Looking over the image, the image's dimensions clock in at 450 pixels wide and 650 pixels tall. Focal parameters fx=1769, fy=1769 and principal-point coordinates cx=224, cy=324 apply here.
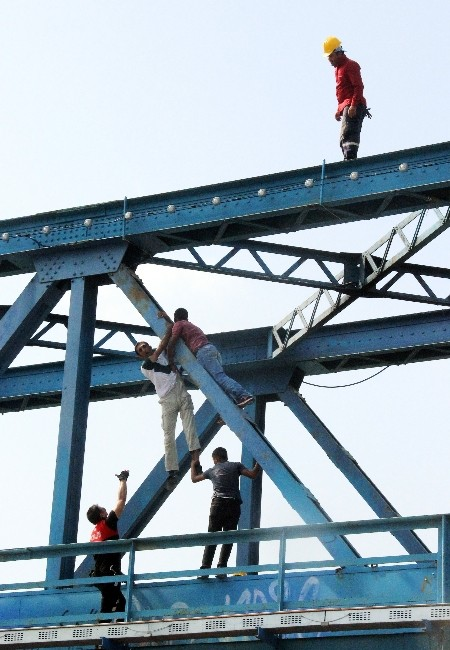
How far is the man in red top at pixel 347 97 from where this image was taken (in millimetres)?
22516

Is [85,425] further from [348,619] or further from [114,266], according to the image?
[348,619]

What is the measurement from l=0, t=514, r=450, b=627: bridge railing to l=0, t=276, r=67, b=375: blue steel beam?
12.0ft

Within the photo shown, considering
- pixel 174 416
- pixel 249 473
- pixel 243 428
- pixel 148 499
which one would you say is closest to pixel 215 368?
pixel 174 416

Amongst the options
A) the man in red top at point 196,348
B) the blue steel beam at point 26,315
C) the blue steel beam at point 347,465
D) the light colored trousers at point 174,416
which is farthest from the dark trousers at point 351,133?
the blue steel beam at point 347,465

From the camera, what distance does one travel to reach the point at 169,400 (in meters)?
22.2

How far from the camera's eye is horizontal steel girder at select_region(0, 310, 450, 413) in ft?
81.4

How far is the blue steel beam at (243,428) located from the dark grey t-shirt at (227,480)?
40 cm

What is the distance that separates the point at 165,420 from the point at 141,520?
2.96 m

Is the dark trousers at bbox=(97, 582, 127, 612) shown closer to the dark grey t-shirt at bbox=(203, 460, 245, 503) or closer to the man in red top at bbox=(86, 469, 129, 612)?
the man in red top at bbox=(86, 469, 129, 612)

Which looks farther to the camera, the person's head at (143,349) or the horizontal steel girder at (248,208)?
the person's head at (143,349)

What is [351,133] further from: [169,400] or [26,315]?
[26,315]

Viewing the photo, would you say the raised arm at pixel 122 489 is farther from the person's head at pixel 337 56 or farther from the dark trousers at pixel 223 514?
the person's head at pixel 337 56

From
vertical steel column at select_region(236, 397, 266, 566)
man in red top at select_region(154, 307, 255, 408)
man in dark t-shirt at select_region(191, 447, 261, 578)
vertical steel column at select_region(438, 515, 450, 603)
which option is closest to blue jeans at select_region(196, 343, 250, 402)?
man in red top at select_region(154, 307, 255, 408)

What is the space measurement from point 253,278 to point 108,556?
480 cm
